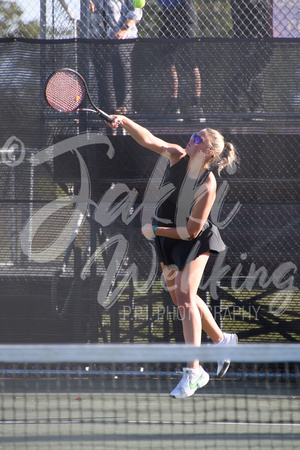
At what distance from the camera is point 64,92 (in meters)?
3.62

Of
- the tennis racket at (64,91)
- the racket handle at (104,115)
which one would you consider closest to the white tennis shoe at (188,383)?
the racket handle at (104,115)

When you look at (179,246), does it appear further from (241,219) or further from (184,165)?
(241,219)

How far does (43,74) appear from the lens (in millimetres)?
4031

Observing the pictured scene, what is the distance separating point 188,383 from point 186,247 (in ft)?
2.55

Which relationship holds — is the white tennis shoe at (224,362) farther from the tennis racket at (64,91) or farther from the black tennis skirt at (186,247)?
the tennis racket at (64,91)

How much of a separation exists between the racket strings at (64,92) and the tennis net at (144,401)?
1586 millimetres

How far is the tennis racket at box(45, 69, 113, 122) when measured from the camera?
3627mm

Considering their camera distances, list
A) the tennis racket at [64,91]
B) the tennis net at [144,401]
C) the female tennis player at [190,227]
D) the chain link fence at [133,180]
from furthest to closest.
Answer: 1. the chain link fence at [133,180]
2. the tennis racket at [64,91]
3. the female tennis player at [190,227]
4. the tennis net at [144,401]

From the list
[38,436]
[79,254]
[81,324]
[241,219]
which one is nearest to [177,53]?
[241,219]

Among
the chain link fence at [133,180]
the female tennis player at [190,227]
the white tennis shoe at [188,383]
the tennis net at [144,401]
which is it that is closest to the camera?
the tennis net at [144,401]

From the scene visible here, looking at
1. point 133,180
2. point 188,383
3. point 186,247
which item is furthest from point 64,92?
point 188,383

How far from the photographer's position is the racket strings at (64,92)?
363 cm

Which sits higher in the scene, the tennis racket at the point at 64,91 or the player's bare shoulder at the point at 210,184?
the tennis racket at the point at 64,91

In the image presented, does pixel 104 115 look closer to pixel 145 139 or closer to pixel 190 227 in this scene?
pixel 145 139
